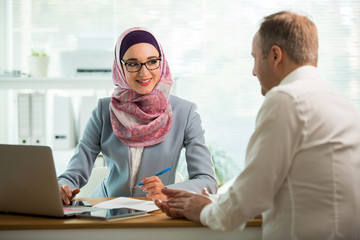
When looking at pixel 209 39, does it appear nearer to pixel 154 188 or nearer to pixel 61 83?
pixel 61 83

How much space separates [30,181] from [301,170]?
82cm

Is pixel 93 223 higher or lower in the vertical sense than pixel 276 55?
lower

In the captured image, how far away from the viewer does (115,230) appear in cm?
131

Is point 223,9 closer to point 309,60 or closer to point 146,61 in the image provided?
point 146,61

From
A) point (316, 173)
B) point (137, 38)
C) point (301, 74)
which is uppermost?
point (137, 38)

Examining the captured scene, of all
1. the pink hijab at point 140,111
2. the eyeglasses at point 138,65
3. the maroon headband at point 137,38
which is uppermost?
the maroon headband at point 137,38

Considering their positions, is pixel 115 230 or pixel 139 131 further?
pixel 139 131

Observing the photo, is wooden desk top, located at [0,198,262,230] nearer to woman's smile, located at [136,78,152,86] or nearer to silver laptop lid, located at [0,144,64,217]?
silver laptop lid, located at [0,144,64,217]

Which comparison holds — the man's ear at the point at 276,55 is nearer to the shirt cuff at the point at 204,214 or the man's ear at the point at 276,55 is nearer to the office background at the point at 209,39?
the shirt cuff at the point at 204,214

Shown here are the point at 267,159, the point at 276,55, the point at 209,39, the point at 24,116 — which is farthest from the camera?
the point at 209,39

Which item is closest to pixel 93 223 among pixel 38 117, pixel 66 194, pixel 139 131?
pixel 66 194

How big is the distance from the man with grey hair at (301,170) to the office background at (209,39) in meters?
2.88

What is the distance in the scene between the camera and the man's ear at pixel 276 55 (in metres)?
1.22

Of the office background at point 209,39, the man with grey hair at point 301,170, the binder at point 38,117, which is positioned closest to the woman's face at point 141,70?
the man with grey hair at point 301,170
